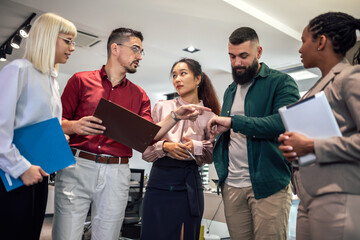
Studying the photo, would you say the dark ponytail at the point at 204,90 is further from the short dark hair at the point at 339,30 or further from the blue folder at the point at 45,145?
the blue folder at the point at 45,145

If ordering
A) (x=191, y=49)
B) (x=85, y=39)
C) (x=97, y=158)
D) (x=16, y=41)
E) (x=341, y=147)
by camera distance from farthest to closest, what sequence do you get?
(x=191, y=49)
(x=85, y=39)
(x=16, y=41)
(x=97, y=158)
(x=341, y=147)

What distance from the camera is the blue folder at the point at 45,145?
1.30m

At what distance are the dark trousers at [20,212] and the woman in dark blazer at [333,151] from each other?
1.12 m

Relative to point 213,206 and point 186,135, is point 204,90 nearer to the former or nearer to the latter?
point 186,135

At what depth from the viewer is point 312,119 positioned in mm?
1104

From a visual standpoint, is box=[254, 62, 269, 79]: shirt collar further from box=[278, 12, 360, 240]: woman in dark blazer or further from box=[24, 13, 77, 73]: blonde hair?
box=[24, 13, 77, 73]: blonde hair

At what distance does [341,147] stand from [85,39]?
4.92 m

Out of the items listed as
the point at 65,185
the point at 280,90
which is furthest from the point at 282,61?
the point at 65,185

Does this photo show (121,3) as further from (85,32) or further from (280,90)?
(280,90)

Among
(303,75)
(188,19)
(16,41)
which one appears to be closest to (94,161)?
(188,19)

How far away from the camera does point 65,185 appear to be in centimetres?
159

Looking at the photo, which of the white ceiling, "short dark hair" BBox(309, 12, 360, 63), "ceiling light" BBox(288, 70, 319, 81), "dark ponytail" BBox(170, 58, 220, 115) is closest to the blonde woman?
"dark ponytail" BBox(170, 58, 220, 115)

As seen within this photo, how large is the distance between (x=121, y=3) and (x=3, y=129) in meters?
3.16

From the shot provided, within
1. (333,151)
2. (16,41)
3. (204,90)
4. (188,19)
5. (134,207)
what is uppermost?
(188,19)
